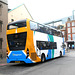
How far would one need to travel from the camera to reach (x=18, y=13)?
2811cm

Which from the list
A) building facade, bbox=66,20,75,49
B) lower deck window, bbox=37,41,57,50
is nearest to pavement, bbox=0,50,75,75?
lower deck window, bbox=37,41,57,50

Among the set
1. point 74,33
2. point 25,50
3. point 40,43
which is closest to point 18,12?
point 40,43

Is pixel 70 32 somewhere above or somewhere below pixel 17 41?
above

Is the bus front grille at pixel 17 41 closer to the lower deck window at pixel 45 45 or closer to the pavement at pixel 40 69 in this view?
the pavement at pixel 40 69

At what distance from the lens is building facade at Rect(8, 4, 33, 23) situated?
1030 inches

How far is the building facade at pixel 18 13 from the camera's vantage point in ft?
85.8

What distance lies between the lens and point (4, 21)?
21.5 m

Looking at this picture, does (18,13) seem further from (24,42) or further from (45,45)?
(24,42)

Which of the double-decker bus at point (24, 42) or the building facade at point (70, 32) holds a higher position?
the building facade at point (70, 32)

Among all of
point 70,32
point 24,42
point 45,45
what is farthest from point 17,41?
point 70,32

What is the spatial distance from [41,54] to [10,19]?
15052 millimetres

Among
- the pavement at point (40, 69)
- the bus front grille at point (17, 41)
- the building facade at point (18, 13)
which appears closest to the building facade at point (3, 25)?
the building facade at point (18, 13)

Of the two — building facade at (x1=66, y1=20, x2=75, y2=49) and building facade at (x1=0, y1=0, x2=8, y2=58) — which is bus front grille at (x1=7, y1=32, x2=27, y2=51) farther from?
building facade at (x1=66, y1=20, x2=75, y2=49)

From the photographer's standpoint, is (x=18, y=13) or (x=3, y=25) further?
(x=18, y=13)
